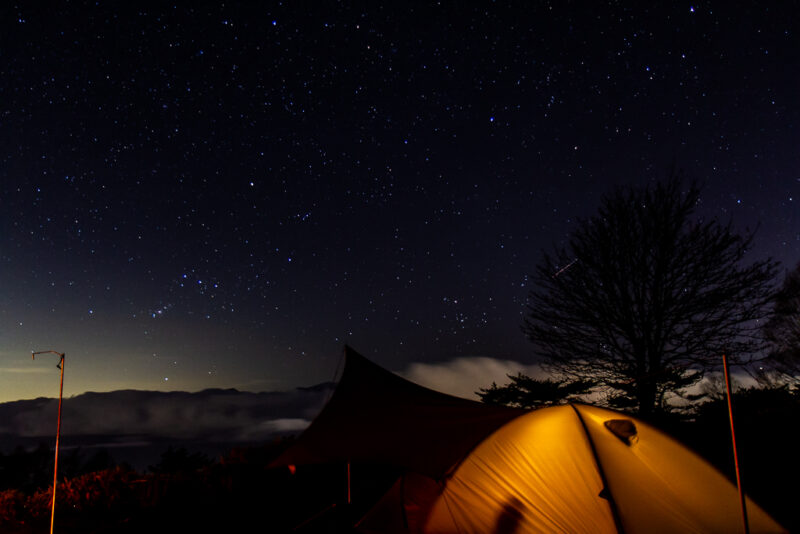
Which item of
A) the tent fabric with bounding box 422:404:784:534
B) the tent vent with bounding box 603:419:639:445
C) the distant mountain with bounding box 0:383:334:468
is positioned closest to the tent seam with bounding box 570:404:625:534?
the tent fabric with bounding box 422:404:784:534

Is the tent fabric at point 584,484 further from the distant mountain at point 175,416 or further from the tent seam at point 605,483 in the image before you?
the distant mountain at point 175,416

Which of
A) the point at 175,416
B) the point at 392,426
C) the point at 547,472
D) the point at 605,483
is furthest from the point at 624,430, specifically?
the point at 175,416

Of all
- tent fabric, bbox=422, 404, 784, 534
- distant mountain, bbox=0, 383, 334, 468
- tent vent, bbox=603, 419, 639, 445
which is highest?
tent vent, bbox=603, 419, 639, 445

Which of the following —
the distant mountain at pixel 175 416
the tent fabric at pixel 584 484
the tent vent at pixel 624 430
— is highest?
the tent vent at pixel 624 430

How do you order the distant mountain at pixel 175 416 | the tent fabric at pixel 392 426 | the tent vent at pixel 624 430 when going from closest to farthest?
the tent vent at pixel 624 430 < the tent fabric at pixel 392 426 < the distant mountain at pixel 175 416

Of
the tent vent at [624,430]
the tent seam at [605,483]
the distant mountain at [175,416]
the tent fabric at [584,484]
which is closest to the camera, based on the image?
the tent seam at [605,483]

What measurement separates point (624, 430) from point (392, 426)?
7.74 ft

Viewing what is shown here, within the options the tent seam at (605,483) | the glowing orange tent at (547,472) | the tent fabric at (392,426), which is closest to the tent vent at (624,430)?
the glowing orange tent at (547,472)

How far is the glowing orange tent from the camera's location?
3.95 m

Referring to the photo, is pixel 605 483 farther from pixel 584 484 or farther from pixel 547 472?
pixel 547 472

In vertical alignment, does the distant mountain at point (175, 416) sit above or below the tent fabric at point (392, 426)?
below

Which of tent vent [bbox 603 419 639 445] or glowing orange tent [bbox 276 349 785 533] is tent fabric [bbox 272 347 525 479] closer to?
glowing orange tent [bbox 276 349 785 533]

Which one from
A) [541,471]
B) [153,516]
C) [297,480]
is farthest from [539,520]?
[297,480]

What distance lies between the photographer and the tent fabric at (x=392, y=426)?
4.60 meters
